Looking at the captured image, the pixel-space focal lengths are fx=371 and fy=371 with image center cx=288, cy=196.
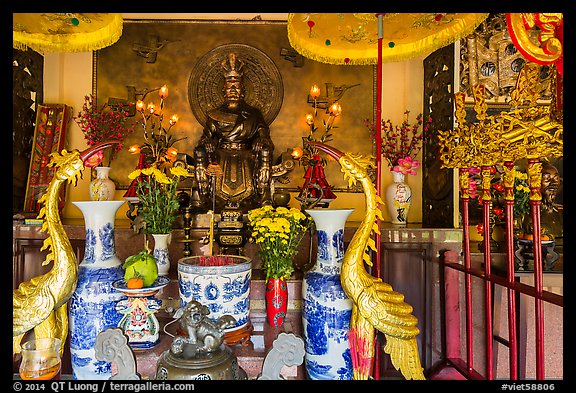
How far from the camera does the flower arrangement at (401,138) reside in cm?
324

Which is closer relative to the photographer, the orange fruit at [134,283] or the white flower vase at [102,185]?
the orange fruit at [134,283]

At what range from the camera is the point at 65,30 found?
2.39 metres

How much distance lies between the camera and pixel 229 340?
1.65 m

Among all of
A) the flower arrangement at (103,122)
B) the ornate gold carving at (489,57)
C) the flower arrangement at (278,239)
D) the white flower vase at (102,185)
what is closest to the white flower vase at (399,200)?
the ornate gold carving at (489,57)

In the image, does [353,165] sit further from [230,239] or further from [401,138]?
[401,138]

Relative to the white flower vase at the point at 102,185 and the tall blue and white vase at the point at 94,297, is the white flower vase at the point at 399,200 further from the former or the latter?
the white flower vase at the point at 102,185

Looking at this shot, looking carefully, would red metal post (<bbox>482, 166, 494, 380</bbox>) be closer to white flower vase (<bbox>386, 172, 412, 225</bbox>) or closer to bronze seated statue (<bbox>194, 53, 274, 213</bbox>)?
white flower vase (<bbox>386, 172, 412, 225</bbox>)

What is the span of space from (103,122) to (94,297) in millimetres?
2223

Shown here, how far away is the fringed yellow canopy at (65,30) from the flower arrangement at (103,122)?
0.89 meters

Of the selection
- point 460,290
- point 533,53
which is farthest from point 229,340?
point 460,290

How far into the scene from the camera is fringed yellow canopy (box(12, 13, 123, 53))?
2246 millimetres

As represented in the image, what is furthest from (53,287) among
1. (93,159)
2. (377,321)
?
(377,321)

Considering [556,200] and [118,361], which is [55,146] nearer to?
[118,361]

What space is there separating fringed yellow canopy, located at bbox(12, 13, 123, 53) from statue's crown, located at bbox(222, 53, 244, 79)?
3.78 ft
